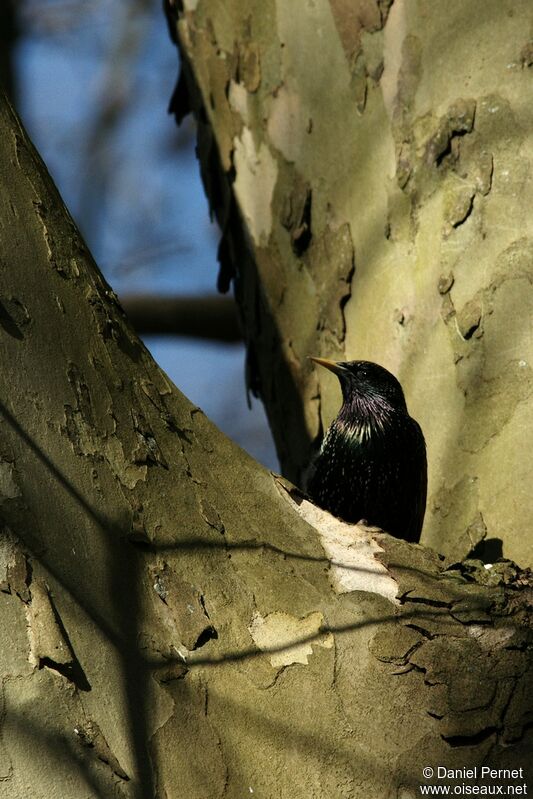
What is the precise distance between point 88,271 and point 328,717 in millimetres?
982

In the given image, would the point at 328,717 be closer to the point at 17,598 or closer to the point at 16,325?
the point at 17,598

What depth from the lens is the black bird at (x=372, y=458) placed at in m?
3.40

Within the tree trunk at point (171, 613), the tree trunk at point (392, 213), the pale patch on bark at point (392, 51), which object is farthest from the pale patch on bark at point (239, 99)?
the tree trunk at point (171, 613)

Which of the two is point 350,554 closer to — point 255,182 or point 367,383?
point 367,383

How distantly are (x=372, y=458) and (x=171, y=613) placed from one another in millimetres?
1913

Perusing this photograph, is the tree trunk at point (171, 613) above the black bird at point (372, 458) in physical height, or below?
below

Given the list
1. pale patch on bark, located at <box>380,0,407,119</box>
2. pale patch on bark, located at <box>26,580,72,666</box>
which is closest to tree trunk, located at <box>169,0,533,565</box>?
pale patch on bark, located at <box>380,0,407,119</box>

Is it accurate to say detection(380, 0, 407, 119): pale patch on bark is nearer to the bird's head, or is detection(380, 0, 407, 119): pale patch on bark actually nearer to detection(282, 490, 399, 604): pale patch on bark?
the bird's head

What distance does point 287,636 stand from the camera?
6.54 feet

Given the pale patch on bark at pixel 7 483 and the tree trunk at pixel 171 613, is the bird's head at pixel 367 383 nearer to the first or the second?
the tree trunk at pixel 171 613

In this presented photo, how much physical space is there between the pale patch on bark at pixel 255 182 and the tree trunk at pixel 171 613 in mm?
1606

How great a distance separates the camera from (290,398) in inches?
147

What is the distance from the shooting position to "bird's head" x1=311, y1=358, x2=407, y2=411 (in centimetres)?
331

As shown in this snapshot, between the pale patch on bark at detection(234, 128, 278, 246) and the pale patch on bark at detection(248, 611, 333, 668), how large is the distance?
1.96m
